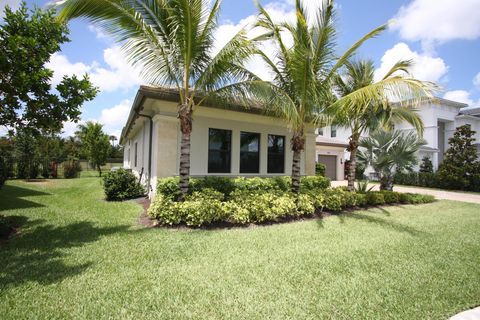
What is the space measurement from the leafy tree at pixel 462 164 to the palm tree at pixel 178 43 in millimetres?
19880

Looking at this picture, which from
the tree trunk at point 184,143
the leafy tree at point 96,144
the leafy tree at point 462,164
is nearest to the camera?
the tree trunk at point 184,143

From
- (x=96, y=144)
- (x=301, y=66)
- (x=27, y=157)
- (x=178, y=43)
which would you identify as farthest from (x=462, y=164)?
(x=27, y=157)

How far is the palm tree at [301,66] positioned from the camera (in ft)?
24.9

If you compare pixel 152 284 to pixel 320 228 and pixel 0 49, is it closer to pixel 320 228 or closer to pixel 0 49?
pixel 320 228

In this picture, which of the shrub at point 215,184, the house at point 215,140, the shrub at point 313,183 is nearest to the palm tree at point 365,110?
the shrub at point 313,183

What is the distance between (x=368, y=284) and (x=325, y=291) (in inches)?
31.0

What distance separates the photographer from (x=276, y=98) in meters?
7.70

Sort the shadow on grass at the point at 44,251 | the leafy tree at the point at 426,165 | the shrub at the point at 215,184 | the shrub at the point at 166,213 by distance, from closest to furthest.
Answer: the shadow on grass at the point at 44,251 → the shrub at the point at 166,213 → the shrub at the point at 215,184 → the leafy tree at the point at 426,165

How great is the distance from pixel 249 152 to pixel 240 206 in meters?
4.45

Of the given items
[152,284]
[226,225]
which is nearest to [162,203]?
[226,225]

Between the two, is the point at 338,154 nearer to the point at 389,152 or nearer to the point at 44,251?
the point at 389,152

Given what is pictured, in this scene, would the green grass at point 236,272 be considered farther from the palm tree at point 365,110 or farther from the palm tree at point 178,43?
the palm tree at point 365,110

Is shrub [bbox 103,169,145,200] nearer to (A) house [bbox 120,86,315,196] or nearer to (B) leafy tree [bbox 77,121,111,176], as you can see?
(A) house [bbox 120,86,315,196]

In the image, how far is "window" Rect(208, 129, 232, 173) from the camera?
10.2 meters
